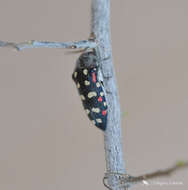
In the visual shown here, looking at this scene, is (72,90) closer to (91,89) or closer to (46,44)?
(91,89)

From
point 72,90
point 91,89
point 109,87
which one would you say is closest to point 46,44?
point 109,87

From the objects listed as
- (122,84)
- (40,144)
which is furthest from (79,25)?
(40,144)

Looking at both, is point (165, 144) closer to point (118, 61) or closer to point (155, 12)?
point (118, 61)

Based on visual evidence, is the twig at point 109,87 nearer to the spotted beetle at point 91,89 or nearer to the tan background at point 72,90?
the spotted beetle at point 91,89

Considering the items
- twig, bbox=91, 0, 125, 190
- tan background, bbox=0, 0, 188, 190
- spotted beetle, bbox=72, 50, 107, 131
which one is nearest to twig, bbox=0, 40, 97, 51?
twig, bbox=91, 0, 125, 190

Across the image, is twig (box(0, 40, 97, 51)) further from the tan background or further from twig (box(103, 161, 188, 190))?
the tan background

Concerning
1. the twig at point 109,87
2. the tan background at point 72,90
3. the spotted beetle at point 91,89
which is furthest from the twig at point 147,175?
the tan background at point 72,90
